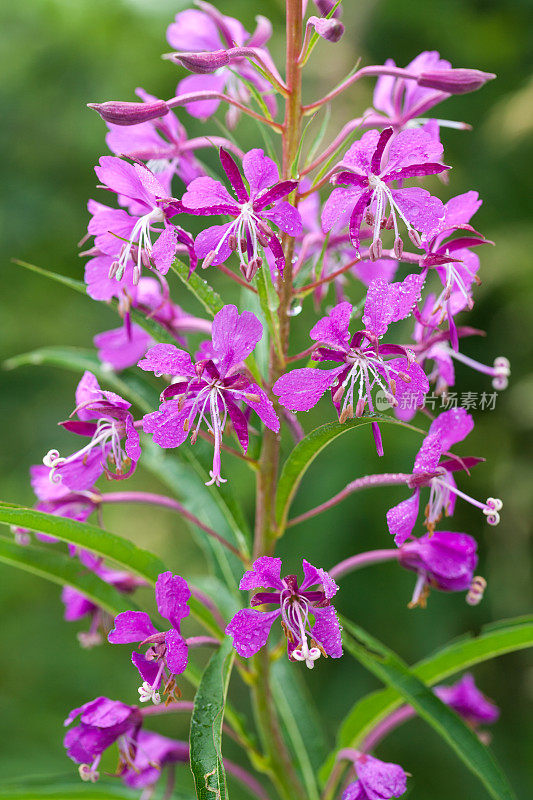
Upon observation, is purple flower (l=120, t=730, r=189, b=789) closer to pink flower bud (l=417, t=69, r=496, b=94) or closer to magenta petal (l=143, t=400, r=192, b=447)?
magenta petal (l=143, t=400, r=192, b=447)

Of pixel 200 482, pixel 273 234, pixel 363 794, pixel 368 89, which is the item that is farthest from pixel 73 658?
pixel 368 89

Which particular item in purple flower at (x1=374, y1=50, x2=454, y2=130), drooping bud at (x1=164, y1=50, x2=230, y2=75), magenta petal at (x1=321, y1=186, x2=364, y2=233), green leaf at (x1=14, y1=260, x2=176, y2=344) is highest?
drooping bud at (x1=164, y1=50, x2=230, y2=75)

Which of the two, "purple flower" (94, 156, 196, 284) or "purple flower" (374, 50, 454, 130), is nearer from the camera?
"purple flower" (94, 156, 196, 284)

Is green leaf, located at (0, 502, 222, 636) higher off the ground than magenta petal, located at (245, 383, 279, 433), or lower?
lower

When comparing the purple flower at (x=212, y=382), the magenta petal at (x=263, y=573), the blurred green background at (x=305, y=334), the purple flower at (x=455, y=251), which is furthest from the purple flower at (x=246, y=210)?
the blurred green background at (x=305, y=334)

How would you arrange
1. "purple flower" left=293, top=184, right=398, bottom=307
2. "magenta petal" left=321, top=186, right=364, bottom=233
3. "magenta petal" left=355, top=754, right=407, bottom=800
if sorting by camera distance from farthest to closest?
"purple flower" left=293, top=184, right=398, bottom=307
"magenta petal" left=355, top=754, right=407, bottom=800
"magenta petal" left=321, top=186, right=364, bottom=233

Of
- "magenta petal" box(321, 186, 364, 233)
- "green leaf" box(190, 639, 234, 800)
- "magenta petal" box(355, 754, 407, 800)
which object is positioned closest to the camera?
"green leaf" box(190, 639, 234, 800)

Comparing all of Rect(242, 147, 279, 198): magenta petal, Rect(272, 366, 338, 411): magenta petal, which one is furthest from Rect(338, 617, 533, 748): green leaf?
Rect(242, 147, 279, 198): magenta petal

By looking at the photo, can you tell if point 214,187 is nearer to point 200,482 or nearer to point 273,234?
point 273,234
